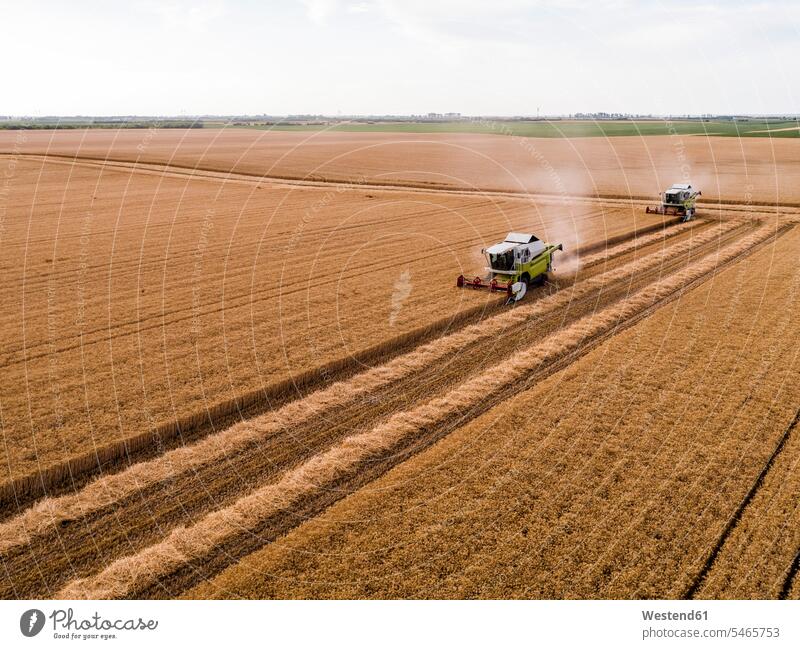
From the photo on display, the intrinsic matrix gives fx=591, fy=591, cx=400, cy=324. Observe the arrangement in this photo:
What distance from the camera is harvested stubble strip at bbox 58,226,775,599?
41.5 ft

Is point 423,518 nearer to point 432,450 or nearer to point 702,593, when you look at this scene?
point 432,450

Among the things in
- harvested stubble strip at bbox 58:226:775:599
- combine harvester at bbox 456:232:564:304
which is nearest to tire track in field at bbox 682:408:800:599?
harvested stubble strip at bbox 58:226:775:599

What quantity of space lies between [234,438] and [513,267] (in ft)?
62.5

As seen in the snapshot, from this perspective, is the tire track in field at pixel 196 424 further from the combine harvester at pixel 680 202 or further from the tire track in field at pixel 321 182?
the tire track in field at pixel 321 182

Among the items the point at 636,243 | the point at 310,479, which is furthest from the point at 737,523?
the point at 636,243

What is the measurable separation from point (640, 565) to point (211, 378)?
49.8 ft

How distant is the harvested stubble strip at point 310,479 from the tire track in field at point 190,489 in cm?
53

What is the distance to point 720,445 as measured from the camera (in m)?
17.1

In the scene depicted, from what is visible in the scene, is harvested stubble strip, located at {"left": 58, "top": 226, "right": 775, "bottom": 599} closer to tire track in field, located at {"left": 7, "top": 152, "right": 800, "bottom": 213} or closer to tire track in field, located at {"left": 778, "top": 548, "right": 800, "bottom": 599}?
tire track in field, located at {"left": 778, "top": 548, "right": 800, "bottom": 599}

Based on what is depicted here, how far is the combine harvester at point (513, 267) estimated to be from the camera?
31.6 m

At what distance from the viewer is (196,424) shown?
61.4ft

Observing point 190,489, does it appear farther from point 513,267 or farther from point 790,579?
point 513,267

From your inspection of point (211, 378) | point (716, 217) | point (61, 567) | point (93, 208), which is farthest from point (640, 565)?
point (93, 208)

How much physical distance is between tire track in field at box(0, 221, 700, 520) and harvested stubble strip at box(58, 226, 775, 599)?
3.84 metres
